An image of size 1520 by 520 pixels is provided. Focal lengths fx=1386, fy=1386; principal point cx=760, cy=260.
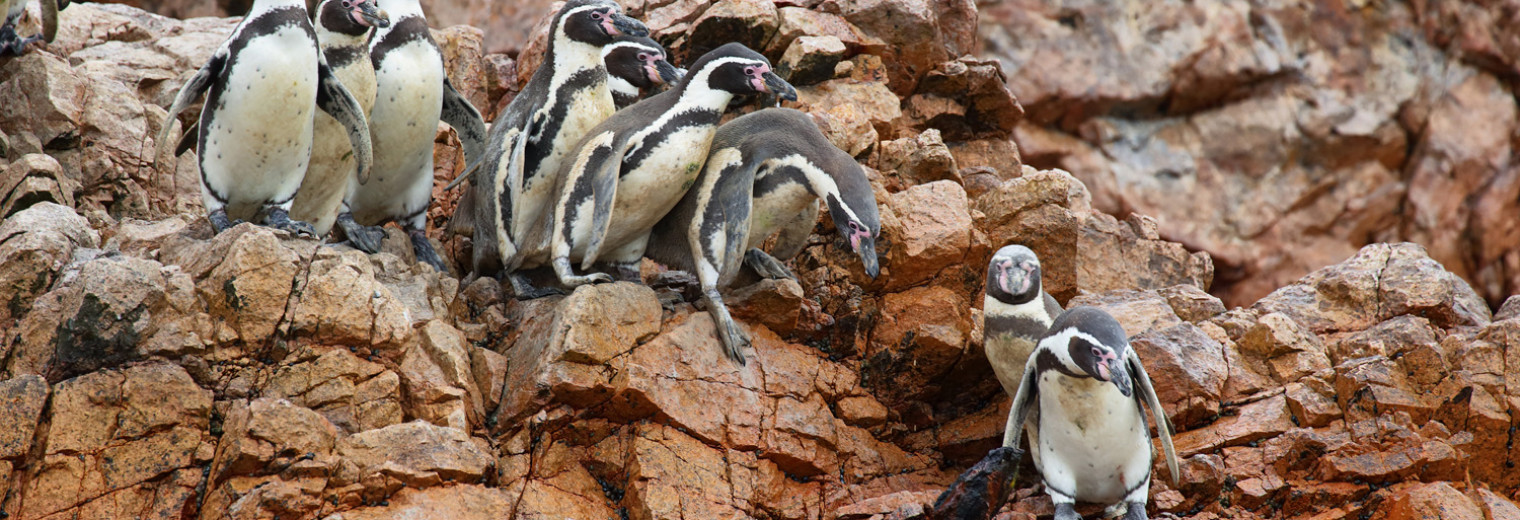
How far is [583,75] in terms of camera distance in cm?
862

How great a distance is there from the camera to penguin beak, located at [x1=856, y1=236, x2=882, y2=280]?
756 centimetres

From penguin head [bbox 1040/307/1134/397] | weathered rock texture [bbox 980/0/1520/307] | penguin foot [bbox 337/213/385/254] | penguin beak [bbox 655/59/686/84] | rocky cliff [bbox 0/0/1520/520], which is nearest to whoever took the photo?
rocky cliff [bbox 0/0/1520/520]

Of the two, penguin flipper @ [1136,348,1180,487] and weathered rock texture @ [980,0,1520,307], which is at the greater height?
penguin flipper @ [1136,348,1180,487]

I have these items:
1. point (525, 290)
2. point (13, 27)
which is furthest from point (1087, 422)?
point (13, 27)

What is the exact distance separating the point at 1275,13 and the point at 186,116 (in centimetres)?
1351

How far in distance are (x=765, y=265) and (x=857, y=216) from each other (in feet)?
3.27

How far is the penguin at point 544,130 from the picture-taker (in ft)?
27.5

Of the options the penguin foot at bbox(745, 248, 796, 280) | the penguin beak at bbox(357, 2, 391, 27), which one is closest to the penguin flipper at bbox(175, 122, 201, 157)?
the penguin beak at bbox(357, 2, 391, 27)

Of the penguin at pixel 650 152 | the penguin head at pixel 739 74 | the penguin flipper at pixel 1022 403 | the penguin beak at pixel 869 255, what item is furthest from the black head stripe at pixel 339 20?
the penguin flipper at pixel 1022 403

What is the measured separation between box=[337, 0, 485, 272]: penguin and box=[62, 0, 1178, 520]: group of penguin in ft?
0.04

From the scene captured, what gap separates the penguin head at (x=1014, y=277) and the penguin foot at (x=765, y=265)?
1.31 meters

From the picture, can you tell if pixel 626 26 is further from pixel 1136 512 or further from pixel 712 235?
pixel 1136 512

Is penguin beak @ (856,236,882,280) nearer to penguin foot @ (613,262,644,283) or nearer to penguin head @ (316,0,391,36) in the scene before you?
penguin foot @ (613,262,644,283)

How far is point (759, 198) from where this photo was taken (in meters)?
8.15
